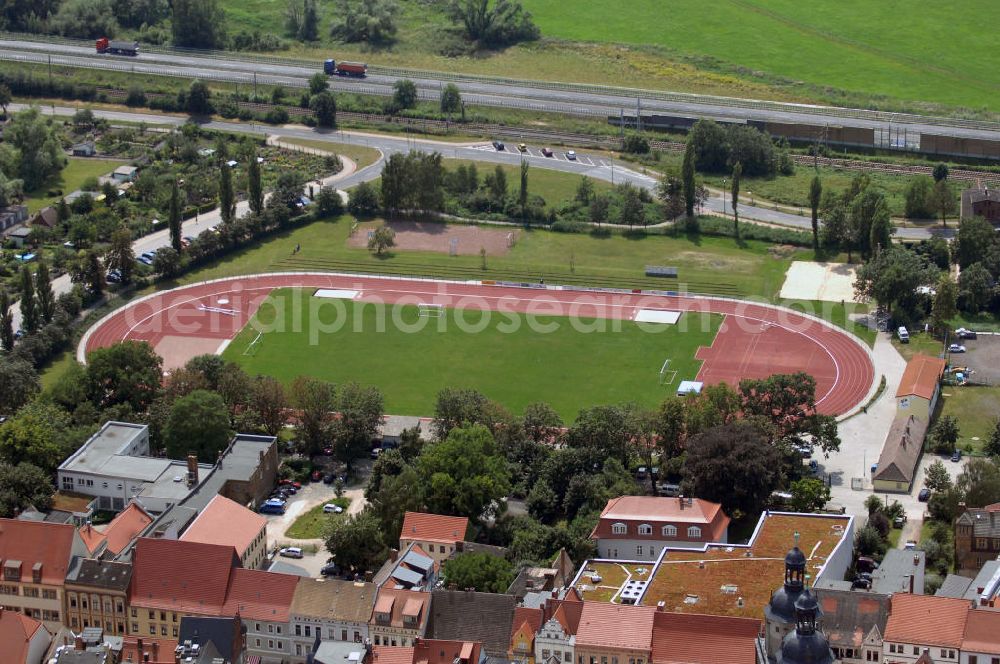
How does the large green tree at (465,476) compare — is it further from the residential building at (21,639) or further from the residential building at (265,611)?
the residential building at (21,639)

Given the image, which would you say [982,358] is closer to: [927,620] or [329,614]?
[927,620]

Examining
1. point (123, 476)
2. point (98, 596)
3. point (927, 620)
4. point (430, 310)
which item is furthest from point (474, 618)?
point (430, 310)

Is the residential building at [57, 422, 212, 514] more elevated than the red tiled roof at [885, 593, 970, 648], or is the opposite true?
the red tiled roof at [885, 593, 970, 648]

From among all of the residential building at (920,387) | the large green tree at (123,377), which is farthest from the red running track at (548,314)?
the large green tree at (123,377)

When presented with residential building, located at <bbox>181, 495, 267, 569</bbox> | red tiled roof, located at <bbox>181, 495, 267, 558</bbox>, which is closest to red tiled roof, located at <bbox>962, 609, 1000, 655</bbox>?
residential building, located at <bbox>181, 495, 267, 569</bbox>

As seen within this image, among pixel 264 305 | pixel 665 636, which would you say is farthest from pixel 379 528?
pixel 264 305

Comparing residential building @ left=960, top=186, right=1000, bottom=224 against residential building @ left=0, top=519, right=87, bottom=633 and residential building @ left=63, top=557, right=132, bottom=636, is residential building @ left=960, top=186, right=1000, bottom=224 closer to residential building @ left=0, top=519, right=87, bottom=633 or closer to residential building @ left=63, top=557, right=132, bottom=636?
residential building @ left=63, top=557, right=132, bottom=636
